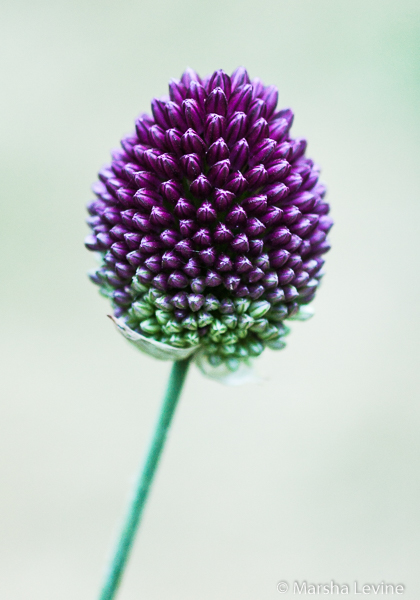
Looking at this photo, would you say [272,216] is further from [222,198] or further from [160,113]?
[160,113]

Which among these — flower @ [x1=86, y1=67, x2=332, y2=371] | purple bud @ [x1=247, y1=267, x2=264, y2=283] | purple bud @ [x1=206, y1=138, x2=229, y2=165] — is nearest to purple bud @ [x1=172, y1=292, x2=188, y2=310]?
flower @ [x1=86, y1=67, x2=332, y2=371]

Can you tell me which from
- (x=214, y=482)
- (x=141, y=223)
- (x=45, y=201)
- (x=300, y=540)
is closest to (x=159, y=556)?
(x=214, y=482)

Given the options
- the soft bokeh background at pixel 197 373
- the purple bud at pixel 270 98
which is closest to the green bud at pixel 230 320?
the purple bud at pixel 270 98

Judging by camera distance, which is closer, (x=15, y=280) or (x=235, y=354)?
(x=235, y=354)

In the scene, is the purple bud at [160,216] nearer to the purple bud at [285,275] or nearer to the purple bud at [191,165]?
the purple bud at [191,165]

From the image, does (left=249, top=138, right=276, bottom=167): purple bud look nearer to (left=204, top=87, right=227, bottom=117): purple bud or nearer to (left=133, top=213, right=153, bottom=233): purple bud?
(left=204, top=87, right=227, bottom=117): purple bud

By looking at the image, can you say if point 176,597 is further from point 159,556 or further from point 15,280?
point 15,280

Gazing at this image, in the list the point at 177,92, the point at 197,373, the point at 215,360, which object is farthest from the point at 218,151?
the point at 197,373
